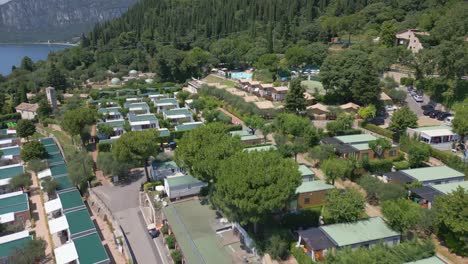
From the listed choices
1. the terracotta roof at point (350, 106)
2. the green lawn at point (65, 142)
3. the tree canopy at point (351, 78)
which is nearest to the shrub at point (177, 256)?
the green lawn at point (65, 142)

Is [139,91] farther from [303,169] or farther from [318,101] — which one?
[303,169]

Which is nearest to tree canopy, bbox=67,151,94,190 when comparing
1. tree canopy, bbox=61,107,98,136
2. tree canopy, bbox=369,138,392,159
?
tree canopy, bbox=61,107,98,136

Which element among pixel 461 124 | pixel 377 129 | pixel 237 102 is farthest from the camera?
pixel 237 102

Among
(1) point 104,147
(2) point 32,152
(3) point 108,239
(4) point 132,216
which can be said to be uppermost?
(1) point 104,147

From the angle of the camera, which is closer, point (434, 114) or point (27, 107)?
point (434, 114)

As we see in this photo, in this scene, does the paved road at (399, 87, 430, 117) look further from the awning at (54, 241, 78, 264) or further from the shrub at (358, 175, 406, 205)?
the awning at (54, 241, 78, 264)

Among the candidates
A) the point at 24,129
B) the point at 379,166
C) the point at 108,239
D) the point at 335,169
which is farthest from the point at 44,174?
the point at 379,166

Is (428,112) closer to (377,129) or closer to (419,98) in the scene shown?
(419,98)

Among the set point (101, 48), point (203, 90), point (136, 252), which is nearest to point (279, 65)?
point (203, 90)
